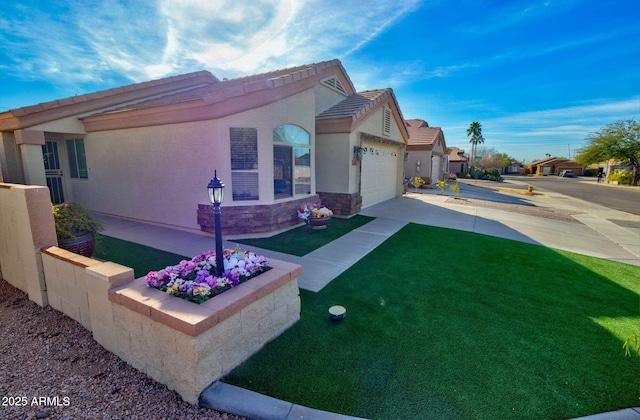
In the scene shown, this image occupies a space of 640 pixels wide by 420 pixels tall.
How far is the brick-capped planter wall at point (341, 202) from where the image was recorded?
10227 mm

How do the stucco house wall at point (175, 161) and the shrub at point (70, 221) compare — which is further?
the stucco house wall at point (175, 161)

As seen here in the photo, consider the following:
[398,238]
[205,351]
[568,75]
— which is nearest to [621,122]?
[568,75]

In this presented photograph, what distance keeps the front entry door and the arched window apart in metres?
8.64

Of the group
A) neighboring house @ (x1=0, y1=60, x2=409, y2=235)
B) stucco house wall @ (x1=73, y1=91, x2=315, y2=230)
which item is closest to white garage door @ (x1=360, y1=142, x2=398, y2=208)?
neighboring house @ (x1=0, y1=60, x2=409, y2=235)

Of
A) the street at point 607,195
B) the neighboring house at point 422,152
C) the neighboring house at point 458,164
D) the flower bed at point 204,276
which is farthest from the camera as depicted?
the neighboring house at point 458,164

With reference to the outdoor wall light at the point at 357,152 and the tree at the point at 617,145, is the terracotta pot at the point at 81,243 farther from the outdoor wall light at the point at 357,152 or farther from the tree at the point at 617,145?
the tree at the point at 617,145

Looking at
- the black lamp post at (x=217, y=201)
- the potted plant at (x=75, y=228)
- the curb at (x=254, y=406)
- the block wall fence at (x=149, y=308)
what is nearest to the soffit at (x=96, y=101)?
the potted plant at (x=75, y=228)

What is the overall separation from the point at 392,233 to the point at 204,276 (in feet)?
20.6

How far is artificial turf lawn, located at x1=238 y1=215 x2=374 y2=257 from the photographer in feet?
22.4

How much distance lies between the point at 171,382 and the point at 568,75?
26042 mm

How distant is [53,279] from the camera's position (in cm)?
393

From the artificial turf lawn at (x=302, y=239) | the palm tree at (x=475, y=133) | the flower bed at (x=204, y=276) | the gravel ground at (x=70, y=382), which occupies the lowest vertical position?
the gravel ground at (x=70, y=382)

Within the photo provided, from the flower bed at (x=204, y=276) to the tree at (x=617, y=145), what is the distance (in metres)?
52.3

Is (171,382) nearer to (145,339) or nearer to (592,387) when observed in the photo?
(145,339)
